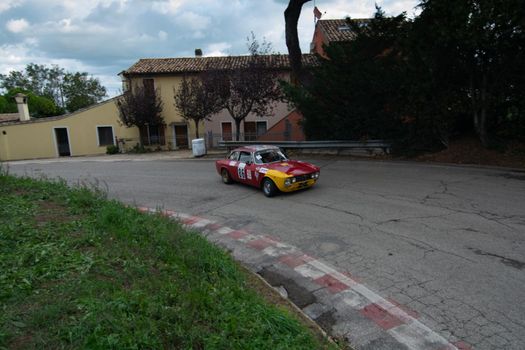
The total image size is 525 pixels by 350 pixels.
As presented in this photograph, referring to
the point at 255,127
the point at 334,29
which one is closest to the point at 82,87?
the point at 255,127

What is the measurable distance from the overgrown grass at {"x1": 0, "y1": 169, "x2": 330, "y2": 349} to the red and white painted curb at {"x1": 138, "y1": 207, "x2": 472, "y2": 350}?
0.96 metres

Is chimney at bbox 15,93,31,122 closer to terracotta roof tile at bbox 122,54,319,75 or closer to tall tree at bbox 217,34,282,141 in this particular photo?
terracotta roof tile at bbox 122,54,319,75

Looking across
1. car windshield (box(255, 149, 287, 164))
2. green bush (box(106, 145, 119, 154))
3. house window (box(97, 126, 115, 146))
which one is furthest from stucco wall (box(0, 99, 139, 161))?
car windshield (box(255, 149, 287, 164))

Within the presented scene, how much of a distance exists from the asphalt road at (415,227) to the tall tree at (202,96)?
36.4 feet

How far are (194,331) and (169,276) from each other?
1126 mm

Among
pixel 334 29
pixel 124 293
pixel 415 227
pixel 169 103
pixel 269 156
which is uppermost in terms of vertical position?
pixel 334 29

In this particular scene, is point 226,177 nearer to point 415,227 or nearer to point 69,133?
point 415,227

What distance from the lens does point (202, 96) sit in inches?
909

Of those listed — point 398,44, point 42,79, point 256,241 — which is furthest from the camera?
point 42,79

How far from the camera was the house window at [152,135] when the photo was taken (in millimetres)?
28969

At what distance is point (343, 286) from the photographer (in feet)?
14.8

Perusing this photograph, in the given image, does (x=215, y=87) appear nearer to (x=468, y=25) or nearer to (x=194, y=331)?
(x=468, y=25)

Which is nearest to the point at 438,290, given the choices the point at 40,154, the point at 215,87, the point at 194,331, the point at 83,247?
the point at 194,331

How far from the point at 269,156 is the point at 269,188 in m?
1.21
